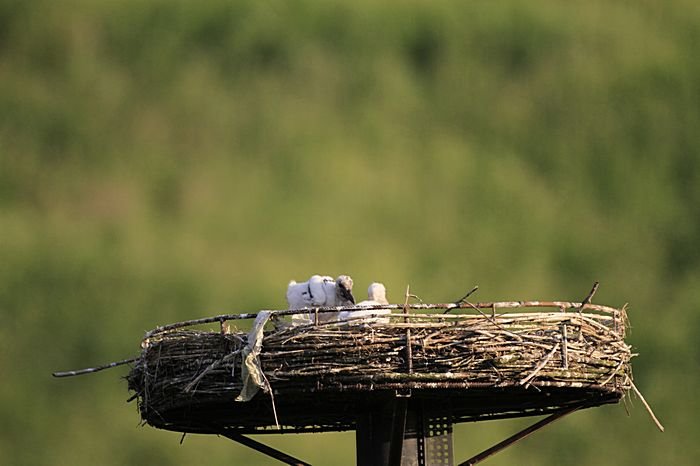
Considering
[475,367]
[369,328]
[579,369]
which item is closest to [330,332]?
[369,328]

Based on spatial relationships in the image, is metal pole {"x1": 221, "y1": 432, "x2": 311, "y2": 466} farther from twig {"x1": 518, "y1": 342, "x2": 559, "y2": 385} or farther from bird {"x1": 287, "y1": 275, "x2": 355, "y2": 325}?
twig {"x1": 518, "y1": 342, "x2": 559, "y2": 385}

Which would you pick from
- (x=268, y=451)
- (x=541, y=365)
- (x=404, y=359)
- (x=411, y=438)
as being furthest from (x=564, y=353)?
(x=268, y=451)

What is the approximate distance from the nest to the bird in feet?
→ 2.48

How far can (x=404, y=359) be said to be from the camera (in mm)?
12570

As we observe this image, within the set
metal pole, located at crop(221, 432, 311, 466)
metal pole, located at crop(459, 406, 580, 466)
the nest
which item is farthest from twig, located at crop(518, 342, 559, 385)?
metal pole, located at crop(221, 432, 311, 466)

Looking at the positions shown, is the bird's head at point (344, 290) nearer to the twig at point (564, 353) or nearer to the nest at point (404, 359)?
the nest at point (404, 359)

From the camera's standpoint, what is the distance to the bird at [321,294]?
13859mm

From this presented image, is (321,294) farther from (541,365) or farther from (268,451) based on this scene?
(541,365)

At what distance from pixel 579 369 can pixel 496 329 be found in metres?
0.79

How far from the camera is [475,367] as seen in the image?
12633mm

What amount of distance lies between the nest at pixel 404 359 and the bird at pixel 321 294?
2.48 ft

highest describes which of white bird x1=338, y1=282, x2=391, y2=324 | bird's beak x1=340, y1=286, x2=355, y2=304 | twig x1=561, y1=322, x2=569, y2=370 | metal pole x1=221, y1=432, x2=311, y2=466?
bird's beak x1=340, y1=286, x2=355, y2=304

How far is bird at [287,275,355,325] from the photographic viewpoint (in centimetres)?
1386

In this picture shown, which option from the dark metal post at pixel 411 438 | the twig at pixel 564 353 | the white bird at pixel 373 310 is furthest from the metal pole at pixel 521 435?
the white bird at pixel 373 310
